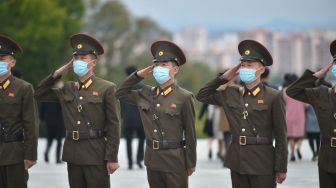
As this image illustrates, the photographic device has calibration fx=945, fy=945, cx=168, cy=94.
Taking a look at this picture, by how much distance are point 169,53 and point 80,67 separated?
3.43ft

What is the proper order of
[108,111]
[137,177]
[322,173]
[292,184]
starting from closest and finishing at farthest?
1. [322,173]
2. [108,111]
3. [292,184]
4. [137,177]

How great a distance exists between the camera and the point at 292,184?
607 inches

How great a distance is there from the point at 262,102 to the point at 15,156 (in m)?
2.90

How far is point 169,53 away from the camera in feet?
34.3

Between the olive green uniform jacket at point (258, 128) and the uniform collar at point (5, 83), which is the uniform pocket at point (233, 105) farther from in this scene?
the uniform collar at point (5, 83)

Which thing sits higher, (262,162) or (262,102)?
(262,102)

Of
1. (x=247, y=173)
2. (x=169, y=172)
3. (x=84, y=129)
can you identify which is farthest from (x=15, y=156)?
(x=247, y=173)

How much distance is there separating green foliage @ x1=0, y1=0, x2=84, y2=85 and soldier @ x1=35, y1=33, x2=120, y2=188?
43.5m

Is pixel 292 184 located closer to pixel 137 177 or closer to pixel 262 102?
pixel 137 177

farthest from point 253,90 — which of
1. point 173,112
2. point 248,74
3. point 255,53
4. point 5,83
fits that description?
point 5,83

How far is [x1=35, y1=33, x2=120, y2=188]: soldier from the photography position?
10586mm

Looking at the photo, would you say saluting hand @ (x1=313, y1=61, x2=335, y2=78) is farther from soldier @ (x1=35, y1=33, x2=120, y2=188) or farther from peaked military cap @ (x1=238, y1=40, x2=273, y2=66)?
soldier @ (x1=35, y1=33, x2=120, y2=188)

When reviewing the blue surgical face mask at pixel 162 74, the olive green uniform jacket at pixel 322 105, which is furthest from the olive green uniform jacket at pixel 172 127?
the olive green uniform jacket at pixel 322 105

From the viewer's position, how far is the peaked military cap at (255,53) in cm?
1018
